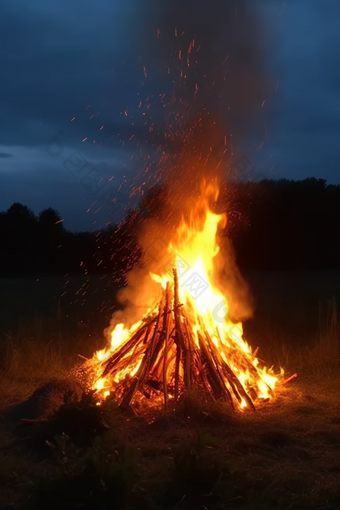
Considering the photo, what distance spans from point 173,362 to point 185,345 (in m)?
0.34

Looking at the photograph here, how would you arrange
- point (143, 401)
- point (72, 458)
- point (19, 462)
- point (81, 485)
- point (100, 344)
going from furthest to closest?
point (100, 344)
point (143, 401)
point (19, 462)
point (72, 458)
point (81, 485)

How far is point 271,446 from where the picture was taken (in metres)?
4.54

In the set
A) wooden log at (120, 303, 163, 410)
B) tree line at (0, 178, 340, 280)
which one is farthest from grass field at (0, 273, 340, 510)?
tree line at (0, 178, 340, 280)

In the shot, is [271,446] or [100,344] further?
[100,344]

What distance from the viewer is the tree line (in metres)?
22.2

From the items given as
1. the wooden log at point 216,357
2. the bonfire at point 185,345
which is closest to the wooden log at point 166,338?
the bonfire at point 185,345

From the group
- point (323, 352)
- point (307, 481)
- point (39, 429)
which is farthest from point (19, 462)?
point (323, 352)

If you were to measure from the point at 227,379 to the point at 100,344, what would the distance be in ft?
9.09

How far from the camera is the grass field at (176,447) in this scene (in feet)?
11.2

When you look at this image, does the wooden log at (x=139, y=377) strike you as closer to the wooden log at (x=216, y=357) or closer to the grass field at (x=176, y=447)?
the grass field at (x=176, y=447)

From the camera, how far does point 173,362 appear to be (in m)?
5.88

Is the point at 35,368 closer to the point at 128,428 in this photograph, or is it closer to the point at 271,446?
the point at 128,428

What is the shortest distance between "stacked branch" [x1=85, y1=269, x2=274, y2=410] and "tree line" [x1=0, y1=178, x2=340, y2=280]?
14945mm

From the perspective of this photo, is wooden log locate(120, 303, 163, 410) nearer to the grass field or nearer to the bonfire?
the bonfire
